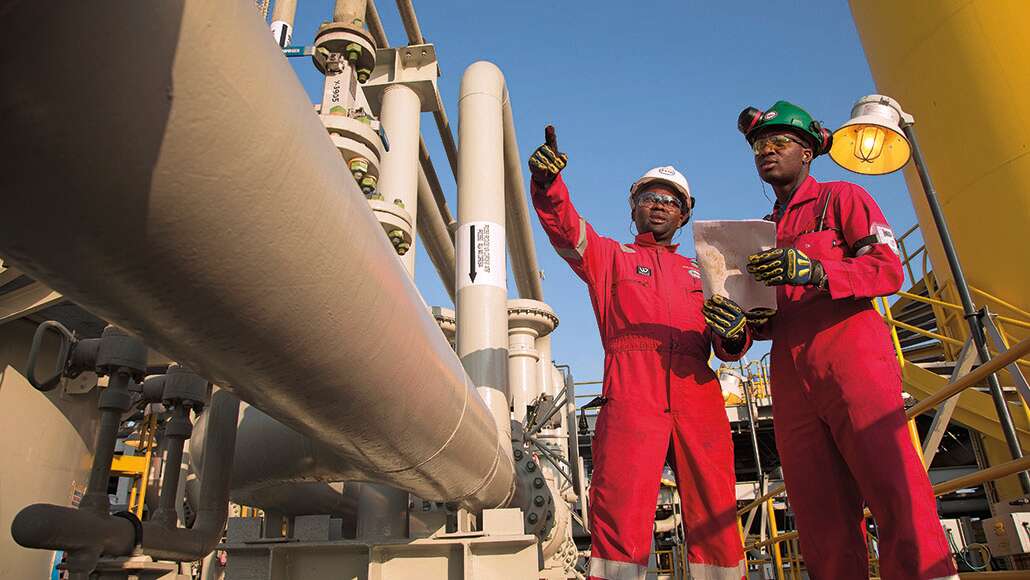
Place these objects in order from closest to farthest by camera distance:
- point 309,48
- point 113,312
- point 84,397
Answer: point 113,312 → point 309,48 → point 84,397

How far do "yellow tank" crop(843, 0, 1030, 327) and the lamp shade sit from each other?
3227 mm

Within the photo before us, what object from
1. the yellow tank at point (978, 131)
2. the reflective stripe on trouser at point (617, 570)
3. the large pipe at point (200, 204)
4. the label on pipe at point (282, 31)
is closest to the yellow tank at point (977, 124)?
the yellow tank at point (978, 131)

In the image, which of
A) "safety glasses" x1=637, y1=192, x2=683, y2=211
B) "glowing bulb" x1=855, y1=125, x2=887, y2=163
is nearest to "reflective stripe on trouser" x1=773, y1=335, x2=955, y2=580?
"safety glasses" x1=637, y1=192, x2=683, y2=211

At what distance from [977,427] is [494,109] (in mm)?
4933

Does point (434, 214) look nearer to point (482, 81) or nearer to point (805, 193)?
point (482, 81)

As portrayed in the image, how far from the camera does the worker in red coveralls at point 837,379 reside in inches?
74.8

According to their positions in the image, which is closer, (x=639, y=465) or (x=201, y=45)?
(x=201, y=45)

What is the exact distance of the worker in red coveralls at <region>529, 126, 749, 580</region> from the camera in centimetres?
239

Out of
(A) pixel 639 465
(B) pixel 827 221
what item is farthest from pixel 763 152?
(A) pixel 639 465

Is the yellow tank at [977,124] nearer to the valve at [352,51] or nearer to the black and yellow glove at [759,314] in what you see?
the black and yellow glove at [759,314]

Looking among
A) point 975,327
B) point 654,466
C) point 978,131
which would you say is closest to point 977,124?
point 978,131

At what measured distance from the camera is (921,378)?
6.46m

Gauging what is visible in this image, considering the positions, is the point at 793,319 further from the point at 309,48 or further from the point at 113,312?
the point at 309,48

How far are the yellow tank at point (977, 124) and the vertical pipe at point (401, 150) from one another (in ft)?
16.3
